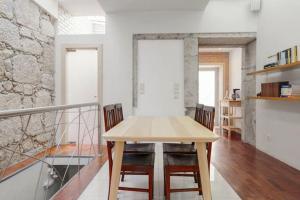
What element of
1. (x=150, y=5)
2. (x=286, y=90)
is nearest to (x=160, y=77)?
(x=150, y=5)

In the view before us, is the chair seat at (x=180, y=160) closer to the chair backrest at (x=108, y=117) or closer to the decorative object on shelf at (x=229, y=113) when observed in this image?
the chair backrest at (x=108, y=117)

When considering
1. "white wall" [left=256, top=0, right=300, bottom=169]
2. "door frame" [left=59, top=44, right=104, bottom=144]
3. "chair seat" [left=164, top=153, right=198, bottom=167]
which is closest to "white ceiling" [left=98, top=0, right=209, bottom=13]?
"door frame" [left=59, top=44, right=104, bottom=144]

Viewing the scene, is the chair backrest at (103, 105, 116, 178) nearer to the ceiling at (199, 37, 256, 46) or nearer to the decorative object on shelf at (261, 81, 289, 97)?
the decorative object on shelf at (261, 81, 289, 97)

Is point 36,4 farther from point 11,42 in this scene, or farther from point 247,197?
point 247,197

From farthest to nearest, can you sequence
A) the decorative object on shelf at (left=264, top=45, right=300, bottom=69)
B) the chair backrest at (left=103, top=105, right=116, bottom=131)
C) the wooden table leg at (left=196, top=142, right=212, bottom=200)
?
the decorative object on shelf at (left=264, top=45, right=300, bottom=69) < the chair backrest at (left=103, top=105, right=116, bottom=131) < the wooden table leg at (left=196, top=142, right=212, bottom=200)

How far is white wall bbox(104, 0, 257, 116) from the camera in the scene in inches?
183

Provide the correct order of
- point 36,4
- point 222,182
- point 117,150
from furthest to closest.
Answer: point 36,4, point 222,182, point 117,150

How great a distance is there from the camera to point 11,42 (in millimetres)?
3488

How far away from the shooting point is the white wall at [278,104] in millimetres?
3408

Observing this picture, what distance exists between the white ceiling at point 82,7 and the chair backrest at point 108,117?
3104 mm

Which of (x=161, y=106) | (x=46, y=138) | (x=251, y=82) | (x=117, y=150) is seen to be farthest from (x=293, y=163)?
(x=46, y=138)

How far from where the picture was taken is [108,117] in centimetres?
228

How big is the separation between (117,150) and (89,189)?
100 centimetres

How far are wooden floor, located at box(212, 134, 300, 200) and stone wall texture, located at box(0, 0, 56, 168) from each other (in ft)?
8.67
